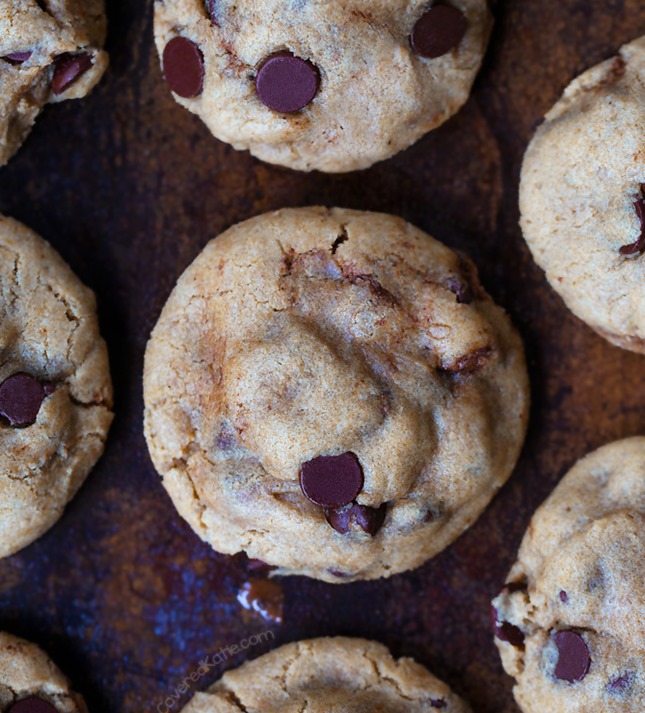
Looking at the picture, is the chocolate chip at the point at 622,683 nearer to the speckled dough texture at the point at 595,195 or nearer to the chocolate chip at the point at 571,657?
the chocolate chip at the point at 571,657

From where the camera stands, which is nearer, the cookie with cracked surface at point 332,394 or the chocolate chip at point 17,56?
the cookie with cracked surface at point 332,394

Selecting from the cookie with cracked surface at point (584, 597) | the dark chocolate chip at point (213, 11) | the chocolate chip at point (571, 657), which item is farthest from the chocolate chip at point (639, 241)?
the dark chocolate chip at point (213, 11)

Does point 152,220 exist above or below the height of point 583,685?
above

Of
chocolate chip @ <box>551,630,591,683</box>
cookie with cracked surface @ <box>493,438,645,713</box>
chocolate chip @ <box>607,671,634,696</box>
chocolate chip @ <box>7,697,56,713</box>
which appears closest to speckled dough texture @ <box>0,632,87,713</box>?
chocolate chip @ <box>7,697,56,713</box>

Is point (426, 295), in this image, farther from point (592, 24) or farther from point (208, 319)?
point (592, 24)

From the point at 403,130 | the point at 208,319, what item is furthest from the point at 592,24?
the point at 208,319

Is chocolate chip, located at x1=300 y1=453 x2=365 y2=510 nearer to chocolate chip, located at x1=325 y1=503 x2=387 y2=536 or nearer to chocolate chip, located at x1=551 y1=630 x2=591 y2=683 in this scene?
chocolate chip, located at x1=325 y1=503 x2=387 y2=536
